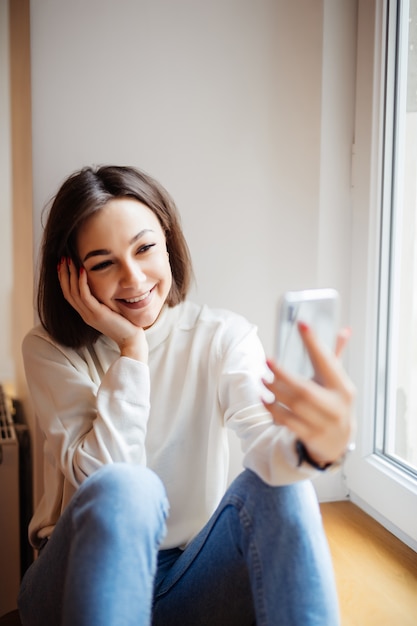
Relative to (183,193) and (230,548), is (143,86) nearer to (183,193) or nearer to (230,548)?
(183,193)

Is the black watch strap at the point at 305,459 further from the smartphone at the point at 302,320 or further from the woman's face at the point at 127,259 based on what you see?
the woman's face at the point at 127,259

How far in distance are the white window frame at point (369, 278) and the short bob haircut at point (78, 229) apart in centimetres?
39

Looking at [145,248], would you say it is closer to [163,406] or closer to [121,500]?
[163,406]

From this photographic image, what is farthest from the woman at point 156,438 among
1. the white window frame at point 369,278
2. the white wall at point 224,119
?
the white window frame at point 369,278

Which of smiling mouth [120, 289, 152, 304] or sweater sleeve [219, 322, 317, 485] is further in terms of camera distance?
smiling mouth [120, 289, 152, 304]

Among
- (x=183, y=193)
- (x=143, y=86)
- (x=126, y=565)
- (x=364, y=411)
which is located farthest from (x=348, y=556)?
(x=143, y=86)

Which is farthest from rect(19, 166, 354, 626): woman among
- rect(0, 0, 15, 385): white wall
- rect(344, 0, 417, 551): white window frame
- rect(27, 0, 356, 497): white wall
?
rect(0, 0, 15, 385): white wall

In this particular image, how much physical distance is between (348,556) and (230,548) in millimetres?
372

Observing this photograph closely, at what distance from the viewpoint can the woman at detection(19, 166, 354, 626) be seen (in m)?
0.81

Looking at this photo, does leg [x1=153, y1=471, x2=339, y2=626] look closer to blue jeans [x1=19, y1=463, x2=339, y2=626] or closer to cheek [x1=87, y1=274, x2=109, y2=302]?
blue jeans [x1=19, y1=463, x2=339, y2=626]

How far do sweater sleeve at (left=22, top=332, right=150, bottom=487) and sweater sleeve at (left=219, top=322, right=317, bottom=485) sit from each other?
141 millimetres

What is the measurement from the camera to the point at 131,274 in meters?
1.04

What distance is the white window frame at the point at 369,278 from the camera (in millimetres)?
1274

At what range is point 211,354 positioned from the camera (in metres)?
1.15
